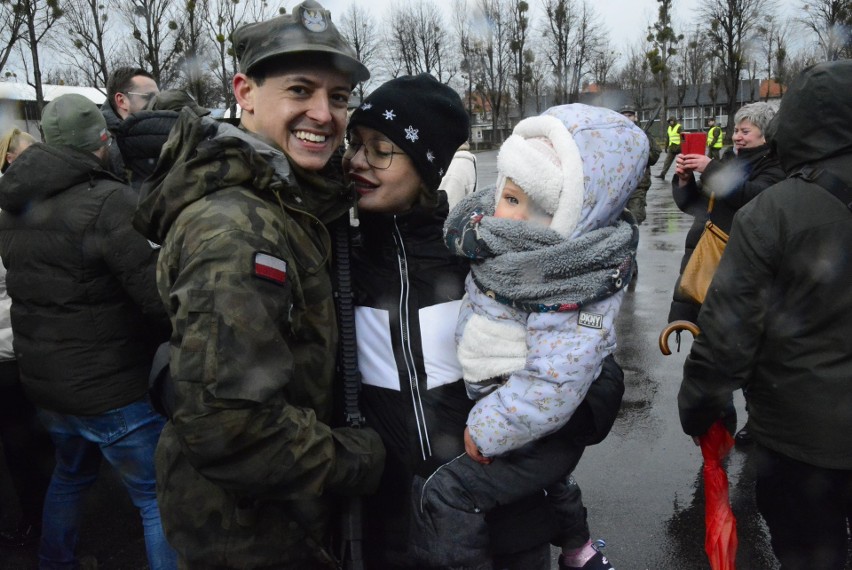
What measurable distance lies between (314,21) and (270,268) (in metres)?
0.72

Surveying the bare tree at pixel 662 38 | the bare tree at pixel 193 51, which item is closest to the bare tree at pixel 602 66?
the bare tree at pixel 662 38

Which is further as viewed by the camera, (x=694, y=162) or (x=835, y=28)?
(x=835, y=28)

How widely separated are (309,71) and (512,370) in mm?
934

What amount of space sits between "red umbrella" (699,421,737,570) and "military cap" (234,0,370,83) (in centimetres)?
193

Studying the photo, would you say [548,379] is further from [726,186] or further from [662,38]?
[662,38]

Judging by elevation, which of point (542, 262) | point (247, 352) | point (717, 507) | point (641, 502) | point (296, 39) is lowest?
point (641, 502)

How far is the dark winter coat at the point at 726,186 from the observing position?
14.1ft

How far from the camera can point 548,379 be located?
5.54 ft

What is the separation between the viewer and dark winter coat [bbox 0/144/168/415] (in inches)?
107

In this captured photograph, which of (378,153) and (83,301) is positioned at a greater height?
(378,153)

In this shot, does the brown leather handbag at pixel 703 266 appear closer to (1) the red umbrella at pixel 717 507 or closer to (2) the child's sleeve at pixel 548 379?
(1) the red umbrella at pixel 717 507

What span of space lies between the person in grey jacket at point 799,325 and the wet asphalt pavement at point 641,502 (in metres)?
1.12

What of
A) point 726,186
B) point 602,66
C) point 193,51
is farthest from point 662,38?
point 726,186

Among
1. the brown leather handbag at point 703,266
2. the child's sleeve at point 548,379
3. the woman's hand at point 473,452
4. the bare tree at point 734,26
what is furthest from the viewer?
the bare tree at point 734,26
